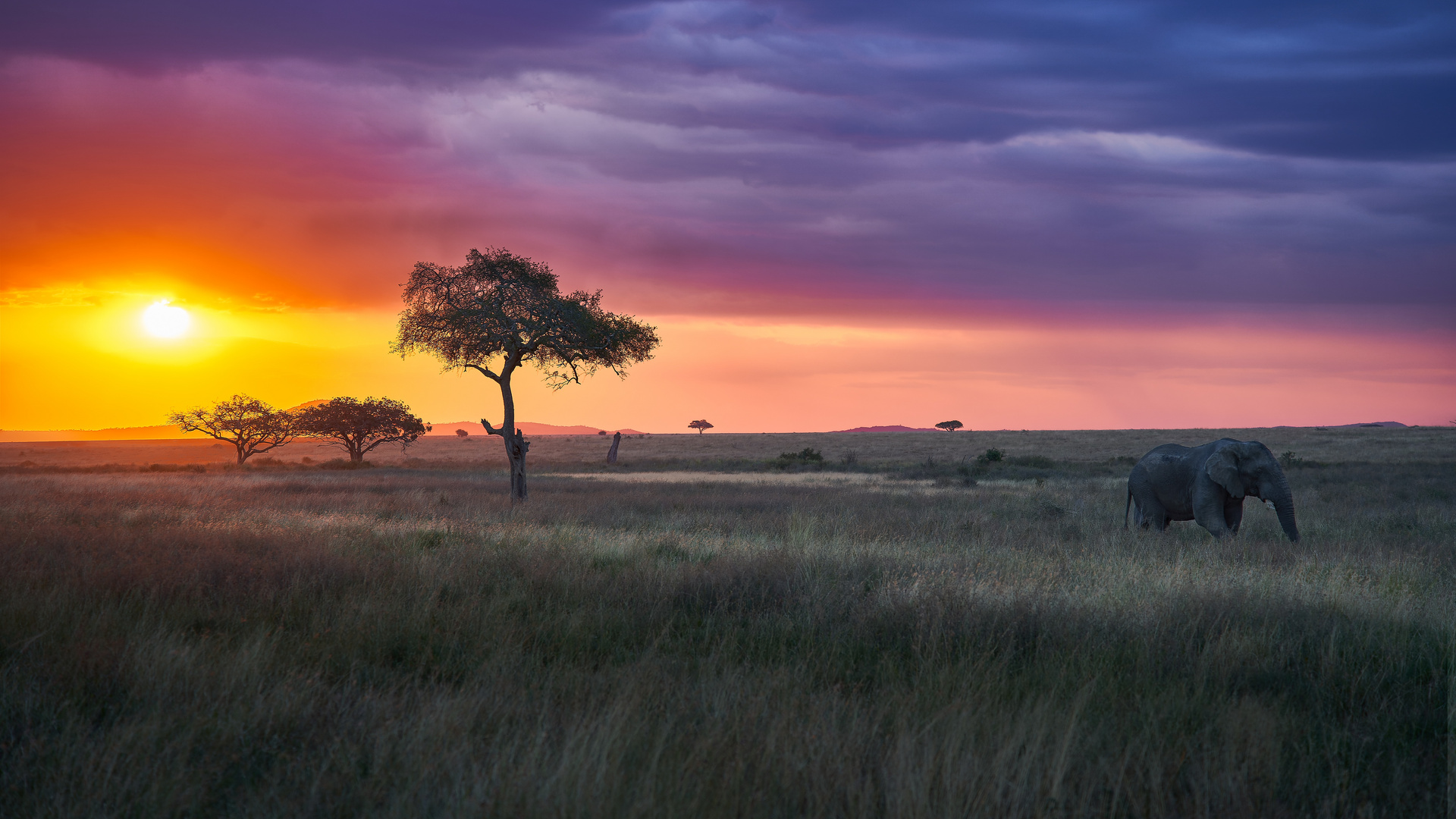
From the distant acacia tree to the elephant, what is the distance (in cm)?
5427

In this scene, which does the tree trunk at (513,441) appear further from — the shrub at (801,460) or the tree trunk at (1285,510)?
the shrub at (801,460)

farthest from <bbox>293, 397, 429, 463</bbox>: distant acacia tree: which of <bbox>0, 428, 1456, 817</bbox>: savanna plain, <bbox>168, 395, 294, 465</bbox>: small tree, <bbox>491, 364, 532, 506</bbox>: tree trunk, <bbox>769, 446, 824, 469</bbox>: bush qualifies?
<bbox>0, 428, 1456, 817</bbox>: savanna plain

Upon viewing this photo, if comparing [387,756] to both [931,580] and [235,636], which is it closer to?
[235,636]

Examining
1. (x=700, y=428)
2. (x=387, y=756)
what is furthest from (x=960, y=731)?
(x=700, y=428)

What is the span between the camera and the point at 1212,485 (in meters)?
15.3

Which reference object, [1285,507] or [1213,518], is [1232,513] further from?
[1285,507]

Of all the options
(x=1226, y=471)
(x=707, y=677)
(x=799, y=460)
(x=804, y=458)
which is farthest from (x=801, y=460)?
(x=707, y=677)

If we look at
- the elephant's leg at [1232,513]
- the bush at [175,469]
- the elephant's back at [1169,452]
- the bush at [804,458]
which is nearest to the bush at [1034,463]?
the bush at [804,458]

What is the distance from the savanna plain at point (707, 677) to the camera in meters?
4.03

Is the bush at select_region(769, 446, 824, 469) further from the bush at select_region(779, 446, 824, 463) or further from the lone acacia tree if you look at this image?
the lone acacia tree

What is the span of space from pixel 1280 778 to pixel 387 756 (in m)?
4.93

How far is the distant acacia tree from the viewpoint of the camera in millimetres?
59438

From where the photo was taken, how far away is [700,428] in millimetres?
143000

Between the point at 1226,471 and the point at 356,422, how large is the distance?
5918 centimetres
